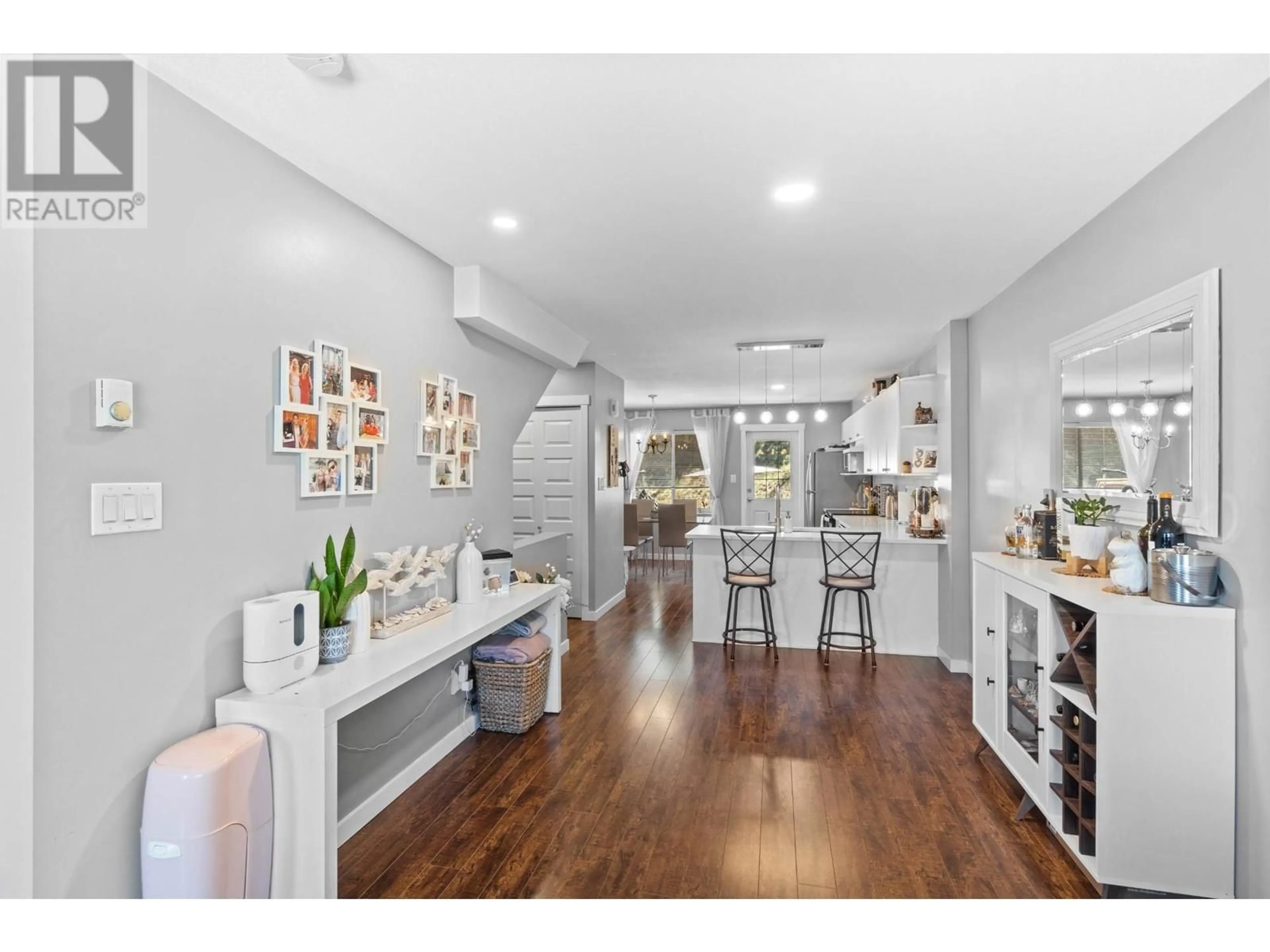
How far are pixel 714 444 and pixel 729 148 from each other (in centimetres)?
809

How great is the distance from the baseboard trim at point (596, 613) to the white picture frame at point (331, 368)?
3981 millimetres

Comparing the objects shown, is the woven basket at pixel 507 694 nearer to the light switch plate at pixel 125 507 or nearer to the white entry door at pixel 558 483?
the light switch plate at pixel 125 507

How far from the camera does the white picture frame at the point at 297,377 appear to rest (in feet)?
6.81

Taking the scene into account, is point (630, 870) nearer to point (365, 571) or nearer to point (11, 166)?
point (365, 571)

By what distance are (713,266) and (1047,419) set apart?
1829 millimetres

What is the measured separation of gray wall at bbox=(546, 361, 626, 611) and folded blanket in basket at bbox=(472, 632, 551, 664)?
2489 millimetres

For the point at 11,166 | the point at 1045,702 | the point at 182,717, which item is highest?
the point at 11,166

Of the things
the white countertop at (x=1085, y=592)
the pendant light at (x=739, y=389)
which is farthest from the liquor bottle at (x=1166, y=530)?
the pendant light at (x=739, y=389)

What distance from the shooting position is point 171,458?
1.70 m

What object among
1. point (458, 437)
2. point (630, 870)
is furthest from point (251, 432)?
point (630, 870)

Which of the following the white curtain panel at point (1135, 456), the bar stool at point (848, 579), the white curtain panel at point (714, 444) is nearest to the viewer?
the white curtain panel at point (1135, 456)

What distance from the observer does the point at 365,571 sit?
2.33 metres

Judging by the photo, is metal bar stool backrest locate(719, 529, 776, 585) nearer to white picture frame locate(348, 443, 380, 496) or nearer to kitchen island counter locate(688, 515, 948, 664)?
kitchen island counter locate(688, 515, 948, 664)

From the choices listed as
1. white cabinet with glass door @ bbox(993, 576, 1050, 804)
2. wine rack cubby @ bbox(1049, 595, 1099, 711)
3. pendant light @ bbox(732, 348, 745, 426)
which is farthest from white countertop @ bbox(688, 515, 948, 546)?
wine rack cubby @ bbox(1049, 595, 1099, 711)
